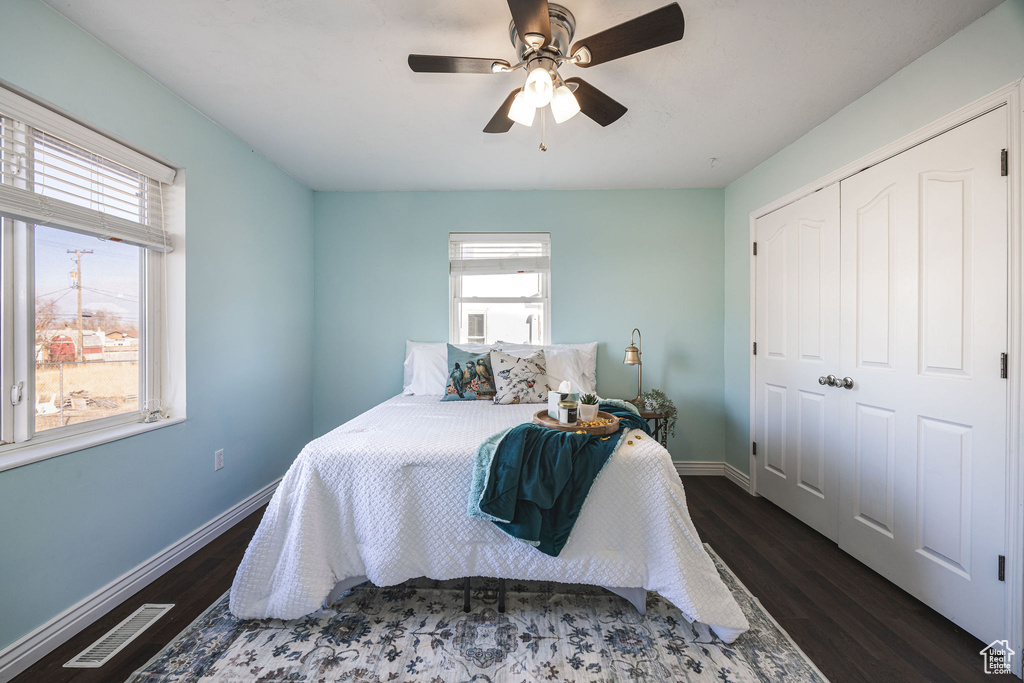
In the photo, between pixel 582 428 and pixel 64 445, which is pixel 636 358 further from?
pixel 64 445

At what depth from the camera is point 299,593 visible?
1.64m

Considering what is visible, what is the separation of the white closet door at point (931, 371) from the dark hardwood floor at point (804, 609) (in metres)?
0.16

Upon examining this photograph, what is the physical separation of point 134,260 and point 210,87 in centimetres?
97

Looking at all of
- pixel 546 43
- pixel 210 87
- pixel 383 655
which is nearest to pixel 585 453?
pixel 383 655

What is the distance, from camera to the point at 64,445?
1.69 m

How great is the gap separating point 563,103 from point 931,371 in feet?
6.58

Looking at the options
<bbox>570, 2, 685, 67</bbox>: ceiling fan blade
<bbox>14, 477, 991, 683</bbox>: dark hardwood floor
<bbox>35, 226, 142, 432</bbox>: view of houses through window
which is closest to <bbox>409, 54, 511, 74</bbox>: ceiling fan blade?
<bbox>570, 2, 685, 67</bbox>: ceiling fan blade

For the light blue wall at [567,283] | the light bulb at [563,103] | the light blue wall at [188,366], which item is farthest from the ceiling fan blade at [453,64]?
the light blue wall at [567,283]

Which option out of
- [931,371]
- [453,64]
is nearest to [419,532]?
[453,64]

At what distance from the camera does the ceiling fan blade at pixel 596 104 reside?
1.73 m

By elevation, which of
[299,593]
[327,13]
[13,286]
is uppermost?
[327,13]

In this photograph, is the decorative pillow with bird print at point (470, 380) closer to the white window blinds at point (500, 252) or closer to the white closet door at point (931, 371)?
the white window blinds at point (500, 252)

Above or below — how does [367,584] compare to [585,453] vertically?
below

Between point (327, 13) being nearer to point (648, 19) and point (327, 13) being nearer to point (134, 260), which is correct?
point (648, 19)
